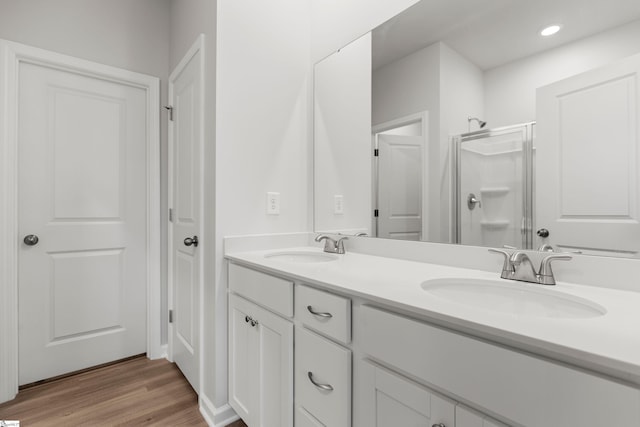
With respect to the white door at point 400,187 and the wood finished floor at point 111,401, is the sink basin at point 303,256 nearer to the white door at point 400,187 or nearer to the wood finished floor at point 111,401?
the white door at point 400,187

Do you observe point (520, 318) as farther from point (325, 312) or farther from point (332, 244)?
point (332, 244)

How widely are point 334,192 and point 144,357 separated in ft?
5.87

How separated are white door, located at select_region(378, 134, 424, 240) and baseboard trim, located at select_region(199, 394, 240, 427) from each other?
113 centimetres

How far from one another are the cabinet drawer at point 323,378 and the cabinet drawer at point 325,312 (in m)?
0.04

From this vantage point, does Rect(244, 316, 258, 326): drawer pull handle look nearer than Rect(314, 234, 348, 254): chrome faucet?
Yes

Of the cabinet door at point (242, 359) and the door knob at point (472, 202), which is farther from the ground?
the door knob at point (472, 202)

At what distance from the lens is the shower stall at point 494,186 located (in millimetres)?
1032

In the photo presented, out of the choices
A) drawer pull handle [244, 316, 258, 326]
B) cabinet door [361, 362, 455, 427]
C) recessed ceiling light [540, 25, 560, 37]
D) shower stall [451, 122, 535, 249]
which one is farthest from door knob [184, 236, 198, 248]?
recessed ceiling light [540, 25, 560, 37]

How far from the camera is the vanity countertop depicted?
0.48 meters

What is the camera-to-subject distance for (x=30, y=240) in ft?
5.88

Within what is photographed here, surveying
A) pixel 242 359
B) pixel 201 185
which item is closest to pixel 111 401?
pixel 242 359

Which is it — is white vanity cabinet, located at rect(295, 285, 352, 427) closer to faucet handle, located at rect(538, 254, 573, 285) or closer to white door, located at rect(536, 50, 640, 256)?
faucet handle, located at rect(538, 254, 573, 285)

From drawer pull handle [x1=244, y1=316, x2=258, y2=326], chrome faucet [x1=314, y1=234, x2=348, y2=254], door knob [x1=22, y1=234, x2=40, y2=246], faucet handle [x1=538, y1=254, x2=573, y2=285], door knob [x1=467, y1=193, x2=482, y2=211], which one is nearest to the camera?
faucet handle [x1=538, y1=254, x2=573, y2=285]

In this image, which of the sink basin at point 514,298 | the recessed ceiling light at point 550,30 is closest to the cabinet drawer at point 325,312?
the sink basin at point 514,298
